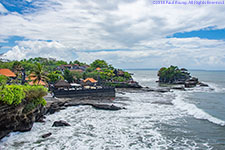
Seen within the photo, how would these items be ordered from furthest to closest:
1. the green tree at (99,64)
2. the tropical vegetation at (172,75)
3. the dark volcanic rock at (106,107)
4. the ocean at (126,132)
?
the green tree at (99,64)
the tropical vegetation at (172,75)
the dark volcanic rock at (106,107)
the ocean at (126,132)

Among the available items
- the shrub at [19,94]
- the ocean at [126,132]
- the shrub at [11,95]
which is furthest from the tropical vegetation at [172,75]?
the shrub at [11,95]

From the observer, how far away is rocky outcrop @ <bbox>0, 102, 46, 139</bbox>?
1412cm

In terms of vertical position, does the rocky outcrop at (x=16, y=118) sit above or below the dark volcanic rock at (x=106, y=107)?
above

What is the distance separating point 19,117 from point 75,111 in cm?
1056

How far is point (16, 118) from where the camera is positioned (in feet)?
50.7

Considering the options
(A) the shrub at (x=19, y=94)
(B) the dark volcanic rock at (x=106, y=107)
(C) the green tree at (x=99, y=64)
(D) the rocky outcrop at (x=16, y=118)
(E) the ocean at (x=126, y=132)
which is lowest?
(E) the ocean at (x=126, y=132)

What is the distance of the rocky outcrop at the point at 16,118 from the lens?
1412 centimetres

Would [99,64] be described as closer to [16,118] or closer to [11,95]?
[16,118]

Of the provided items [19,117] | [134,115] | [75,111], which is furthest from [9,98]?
[134,115]

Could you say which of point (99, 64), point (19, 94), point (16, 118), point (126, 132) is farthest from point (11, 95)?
point (99, 64)

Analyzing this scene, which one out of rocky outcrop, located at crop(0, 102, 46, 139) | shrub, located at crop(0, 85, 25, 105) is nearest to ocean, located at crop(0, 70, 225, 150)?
rocky outcrop, located at crop(0, 102, 46, 139)

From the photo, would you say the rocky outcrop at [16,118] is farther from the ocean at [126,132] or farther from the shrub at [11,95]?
the ocean at [126,132]

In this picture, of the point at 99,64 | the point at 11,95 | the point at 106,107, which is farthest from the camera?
the point at 99,64

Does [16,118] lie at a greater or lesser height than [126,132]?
greater
